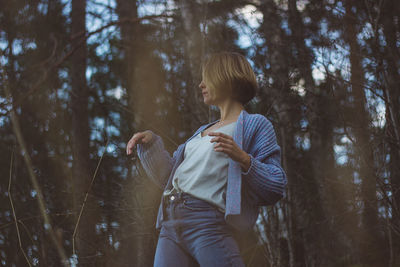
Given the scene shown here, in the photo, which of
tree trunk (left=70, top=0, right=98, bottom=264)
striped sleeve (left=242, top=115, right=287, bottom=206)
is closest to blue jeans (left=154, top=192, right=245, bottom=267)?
striped sleeve (left=242, top=115, right=287, bottom=206)

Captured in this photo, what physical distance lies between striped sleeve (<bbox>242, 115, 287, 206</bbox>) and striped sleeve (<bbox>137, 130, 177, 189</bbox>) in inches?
15.8

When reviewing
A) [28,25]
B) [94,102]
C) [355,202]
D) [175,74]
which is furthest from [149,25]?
[355,202]

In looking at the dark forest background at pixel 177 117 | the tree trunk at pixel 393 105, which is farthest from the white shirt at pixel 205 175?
the tree trunk at pixel 393 105

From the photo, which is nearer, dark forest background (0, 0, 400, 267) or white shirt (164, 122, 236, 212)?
white shirt (164, 122, 236, 212)

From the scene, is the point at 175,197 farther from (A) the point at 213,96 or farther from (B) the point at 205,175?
(A) the point at 213,96

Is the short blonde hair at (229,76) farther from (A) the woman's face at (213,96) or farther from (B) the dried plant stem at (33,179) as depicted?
(B) the dried plant stem at (33,179)

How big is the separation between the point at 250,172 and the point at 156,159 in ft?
1.59

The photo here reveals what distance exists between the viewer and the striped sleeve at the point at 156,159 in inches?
67.4

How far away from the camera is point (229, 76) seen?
1658mm

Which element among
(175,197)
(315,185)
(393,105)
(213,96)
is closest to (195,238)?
(175,197)

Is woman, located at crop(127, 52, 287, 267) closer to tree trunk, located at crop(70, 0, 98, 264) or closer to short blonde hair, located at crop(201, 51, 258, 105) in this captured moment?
short blonde hair, located at crop(201, 51, 258, 105)

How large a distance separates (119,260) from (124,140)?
3.05ft

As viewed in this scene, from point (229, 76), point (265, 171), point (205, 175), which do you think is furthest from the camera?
point (229, 76)

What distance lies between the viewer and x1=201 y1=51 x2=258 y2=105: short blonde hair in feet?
5.45
